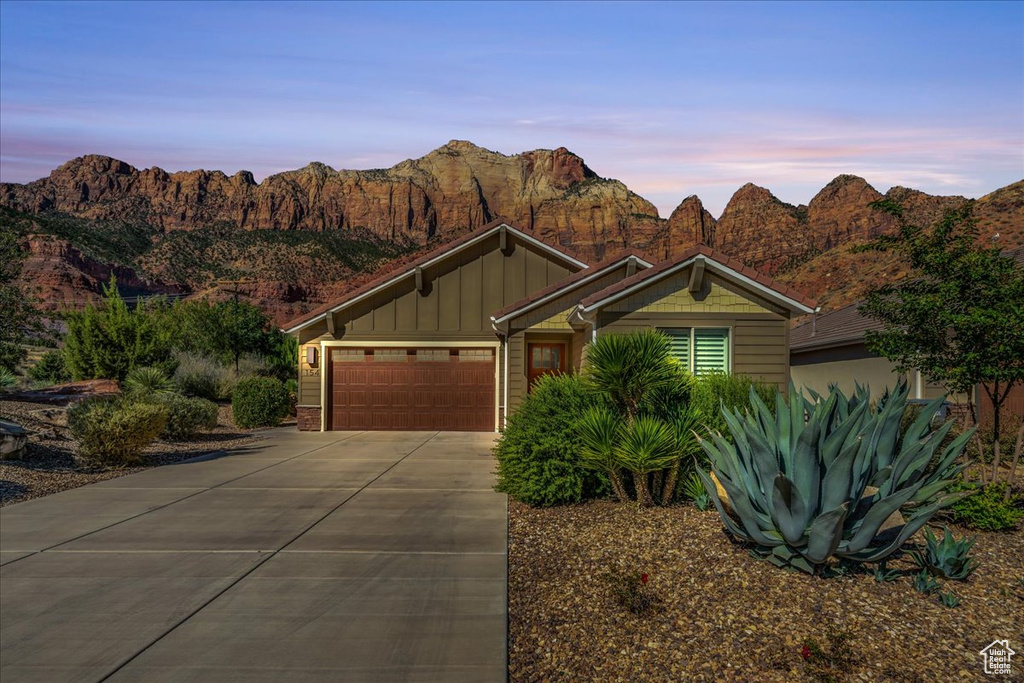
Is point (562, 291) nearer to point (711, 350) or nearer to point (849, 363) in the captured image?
point (711, 350)

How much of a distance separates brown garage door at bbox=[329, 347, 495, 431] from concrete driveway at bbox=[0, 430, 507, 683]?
940 centimetres

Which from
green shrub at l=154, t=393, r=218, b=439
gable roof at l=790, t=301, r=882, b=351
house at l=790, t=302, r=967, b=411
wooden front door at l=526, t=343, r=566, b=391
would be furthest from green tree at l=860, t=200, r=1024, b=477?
green shrub at l=154, t=393, r=218, b=439

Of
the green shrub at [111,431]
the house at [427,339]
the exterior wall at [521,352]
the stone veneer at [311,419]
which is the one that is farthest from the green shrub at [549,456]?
the stone veneer at [311,419]

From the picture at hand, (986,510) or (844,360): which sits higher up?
(844,360)

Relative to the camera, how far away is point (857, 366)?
75.6 ft

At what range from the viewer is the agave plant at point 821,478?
584 centimetres

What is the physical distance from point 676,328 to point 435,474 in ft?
19.7

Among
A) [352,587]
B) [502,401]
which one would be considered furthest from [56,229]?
[352,587]

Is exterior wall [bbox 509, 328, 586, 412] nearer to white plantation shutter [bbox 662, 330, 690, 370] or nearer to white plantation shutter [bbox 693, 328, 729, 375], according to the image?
white plantation shutter [bbox 662, 330, 690, 370]

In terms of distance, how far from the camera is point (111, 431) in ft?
43.7

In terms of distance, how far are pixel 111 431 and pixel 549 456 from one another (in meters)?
8.30

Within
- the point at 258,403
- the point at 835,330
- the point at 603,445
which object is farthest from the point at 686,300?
the point at 258,403

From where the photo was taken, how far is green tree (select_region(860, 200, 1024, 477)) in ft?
27.9

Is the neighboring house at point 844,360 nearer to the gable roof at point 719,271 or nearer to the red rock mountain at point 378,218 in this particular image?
the gable roof at point 719,271
